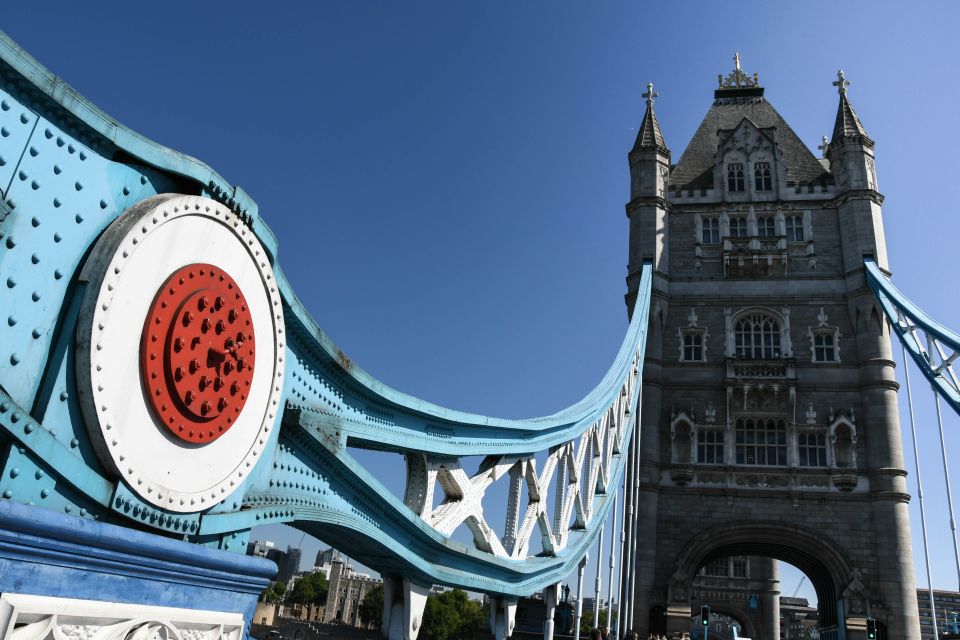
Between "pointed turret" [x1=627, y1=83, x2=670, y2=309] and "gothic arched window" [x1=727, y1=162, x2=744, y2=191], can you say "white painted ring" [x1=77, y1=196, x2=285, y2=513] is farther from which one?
"gothic arched window" [x1=727, y1=162, x2=744, y2=191]

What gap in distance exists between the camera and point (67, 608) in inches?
117

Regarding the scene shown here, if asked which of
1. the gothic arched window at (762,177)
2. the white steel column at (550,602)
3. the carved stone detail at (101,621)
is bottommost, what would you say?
the carved stone detail at (101,621)

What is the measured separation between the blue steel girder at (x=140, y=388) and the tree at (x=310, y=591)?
8745 cm

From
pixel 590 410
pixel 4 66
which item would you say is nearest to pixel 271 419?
pixel 4 66

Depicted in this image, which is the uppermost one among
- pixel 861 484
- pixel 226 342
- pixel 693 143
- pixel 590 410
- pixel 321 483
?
pixel 693 143

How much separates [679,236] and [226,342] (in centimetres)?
2645

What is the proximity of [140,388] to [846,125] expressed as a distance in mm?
30160

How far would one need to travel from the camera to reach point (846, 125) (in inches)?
1128

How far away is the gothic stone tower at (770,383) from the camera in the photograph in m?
22.8

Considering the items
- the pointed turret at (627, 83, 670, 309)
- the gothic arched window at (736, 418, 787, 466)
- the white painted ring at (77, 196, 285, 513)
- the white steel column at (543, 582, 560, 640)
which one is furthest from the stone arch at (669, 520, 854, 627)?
the white painted ring at (77, 196, 285, 513)

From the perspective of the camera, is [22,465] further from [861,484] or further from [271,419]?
[861,484]

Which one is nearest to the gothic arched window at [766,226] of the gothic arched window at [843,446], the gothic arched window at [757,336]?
the gothic arched window at [757,336]

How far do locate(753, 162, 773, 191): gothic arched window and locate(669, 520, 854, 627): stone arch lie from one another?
12.6 m

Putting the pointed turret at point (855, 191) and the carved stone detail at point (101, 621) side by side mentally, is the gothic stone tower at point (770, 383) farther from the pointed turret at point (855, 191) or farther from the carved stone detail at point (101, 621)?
the carved stone detail at point (101, 621)
